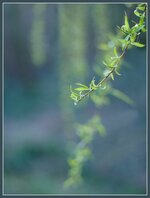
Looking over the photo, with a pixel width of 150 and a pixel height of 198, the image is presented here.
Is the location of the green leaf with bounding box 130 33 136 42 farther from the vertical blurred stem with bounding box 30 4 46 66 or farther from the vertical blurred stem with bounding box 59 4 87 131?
the vertical blurred stem with bounding box 30 4 46 66

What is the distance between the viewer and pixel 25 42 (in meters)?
3.62

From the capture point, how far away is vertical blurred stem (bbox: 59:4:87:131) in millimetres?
1809

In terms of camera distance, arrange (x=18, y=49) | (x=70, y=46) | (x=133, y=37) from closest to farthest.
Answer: (x=133, y=37), (x=70, y=46), (x=18, y=49)

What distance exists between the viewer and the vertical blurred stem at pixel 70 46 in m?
1.81

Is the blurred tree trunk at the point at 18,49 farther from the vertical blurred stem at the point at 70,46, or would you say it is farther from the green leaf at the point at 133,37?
the green leaf at the point at 133,37

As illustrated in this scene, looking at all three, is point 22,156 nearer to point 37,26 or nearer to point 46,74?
point 46,74

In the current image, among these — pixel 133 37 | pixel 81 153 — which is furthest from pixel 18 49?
pixel 133 37

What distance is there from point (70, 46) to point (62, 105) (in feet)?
0.96

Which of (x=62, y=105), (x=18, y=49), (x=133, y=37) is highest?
(x=18, y=49)

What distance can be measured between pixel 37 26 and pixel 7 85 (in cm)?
276

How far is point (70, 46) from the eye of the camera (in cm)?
203

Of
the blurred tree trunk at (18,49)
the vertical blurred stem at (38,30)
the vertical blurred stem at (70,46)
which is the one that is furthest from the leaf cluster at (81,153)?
the blurred tree trunk at (18,49)

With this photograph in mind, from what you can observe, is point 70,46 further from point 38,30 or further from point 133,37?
point 133,37

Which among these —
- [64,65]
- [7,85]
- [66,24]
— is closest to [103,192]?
[64,65]
